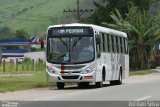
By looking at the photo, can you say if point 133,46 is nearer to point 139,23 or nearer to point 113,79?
point 139,23

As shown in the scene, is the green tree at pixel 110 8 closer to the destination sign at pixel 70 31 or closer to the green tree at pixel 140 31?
the green tree at pixel 140 31

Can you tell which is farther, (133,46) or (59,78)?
(133,46)

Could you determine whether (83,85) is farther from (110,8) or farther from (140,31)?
(110,8)

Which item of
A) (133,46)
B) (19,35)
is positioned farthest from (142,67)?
(19,35)

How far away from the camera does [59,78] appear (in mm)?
28453

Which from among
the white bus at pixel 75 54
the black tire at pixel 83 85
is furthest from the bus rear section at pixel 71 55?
the black tire at pixel 83 85

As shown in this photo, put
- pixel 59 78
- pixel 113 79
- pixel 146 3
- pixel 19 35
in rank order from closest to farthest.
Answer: pixel 59 78, pixel 113 79, pixel 146 3, pixel 19 35

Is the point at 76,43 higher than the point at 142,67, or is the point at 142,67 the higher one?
the point at 76,43

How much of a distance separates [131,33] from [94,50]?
104 feet

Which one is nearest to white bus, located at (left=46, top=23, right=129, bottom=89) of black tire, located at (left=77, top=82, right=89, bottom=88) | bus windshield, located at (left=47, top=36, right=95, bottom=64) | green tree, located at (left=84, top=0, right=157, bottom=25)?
bus windshield, located at (left=47, top=36, right=95, bottom=64)

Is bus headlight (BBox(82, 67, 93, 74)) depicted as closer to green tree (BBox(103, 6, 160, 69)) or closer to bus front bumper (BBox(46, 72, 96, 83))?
bus front bumper (BBox(46, 72, 96, 83))

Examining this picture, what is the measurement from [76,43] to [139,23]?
31521 millimetres

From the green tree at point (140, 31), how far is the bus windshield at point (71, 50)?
30.6 meters

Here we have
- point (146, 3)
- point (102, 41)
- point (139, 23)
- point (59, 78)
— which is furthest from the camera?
point (146, 3)
